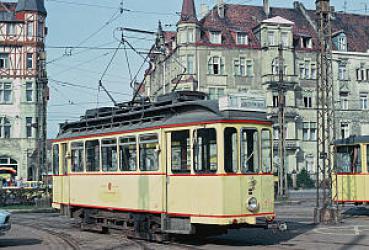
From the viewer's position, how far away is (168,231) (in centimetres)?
1427

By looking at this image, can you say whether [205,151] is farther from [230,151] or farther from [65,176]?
[65,176]

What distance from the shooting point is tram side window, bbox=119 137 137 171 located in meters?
15.6

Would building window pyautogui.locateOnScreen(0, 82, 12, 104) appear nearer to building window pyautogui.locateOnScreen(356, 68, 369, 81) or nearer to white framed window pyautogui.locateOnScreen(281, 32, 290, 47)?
white framed window pyautogui.locateOnScreen(281, 32, 290, 47)

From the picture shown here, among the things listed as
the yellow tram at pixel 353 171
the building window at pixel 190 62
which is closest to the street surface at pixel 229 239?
the yellow tram at pixel 353 171

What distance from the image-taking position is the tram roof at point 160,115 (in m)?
13.8

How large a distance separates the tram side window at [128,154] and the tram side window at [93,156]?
1.45 meters

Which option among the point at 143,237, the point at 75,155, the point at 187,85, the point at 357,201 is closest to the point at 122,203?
the point at 143,237

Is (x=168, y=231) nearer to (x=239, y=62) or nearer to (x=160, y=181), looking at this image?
(x=160, y=181)

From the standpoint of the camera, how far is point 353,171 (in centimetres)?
2328

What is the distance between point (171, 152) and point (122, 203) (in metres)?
2.60

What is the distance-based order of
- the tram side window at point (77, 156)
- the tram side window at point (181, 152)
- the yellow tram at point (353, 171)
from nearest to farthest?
the tram side window at point (181, 152) < the tram side window at point (77, 156) < the yellow tram at point (353, 171)

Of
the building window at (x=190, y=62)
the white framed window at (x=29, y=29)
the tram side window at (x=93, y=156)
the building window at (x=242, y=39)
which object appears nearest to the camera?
the tram side window at (x=93, y=156)

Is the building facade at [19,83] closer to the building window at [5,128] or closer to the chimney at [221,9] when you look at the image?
the building window at [5,128]

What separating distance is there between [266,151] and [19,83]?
44.6 metres
